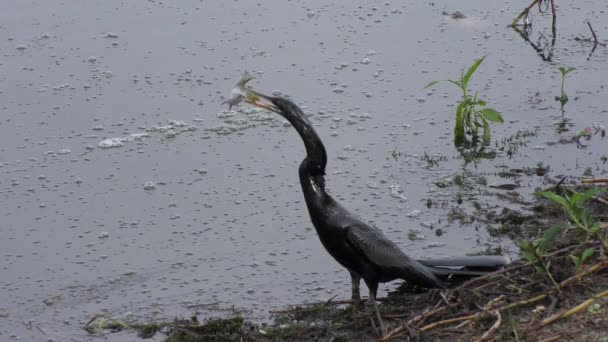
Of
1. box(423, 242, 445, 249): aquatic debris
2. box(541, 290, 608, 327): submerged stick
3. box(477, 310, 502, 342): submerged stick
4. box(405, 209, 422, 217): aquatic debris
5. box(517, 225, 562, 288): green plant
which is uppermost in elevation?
box(517, 225, 562, 288): green plant

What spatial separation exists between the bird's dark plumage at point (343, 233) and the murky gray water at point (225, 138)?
2.16 feet

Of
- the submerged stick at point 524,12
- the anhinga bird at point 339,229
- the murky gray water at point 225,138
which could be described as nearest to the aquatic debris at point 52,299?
the murky gray water at point 225,138

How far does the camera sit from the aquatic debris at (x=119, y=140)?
7.66 m

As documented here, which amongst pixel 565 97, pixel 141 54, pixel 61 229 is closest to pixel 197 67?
pixel 141 54

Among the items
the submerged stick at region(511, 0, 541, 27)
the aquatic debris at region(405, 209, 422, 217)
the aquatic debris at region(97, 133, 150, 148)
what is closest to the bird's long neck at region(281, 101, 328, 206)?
the aquatic debris at region(405, 209, 422, 217)

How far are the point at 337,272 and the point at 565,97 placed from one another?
2938 mm

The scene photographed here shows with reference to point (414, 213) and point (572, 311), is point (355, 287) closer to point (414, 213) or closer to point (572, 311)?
point (572, 311)

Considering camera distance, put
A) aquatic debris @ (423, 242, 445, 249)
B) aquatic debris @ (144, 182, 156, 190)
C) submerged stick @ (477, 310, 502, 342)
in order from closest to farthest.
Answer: submerged stick @ (477, 310, 502, 342), aquatic debris @ (423, 242, 445, 249), aquatic debris @ (144, 182, 156, 190)

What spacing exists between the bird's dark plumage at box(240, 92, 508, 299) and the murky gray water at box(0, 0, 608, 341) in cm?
66

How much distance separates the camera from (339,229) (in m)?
5.24

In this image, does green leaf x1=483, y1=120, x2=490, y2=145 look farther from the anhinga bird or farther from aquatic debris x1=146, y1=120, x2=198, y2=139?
the anhinga bird

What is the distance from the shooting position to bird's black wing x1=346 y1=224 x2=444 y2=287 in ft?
17.1

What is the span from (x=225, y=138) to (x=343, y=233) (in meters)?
2.71

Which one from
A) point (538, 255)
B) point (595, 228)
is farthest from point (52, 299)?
point (595, 228)
